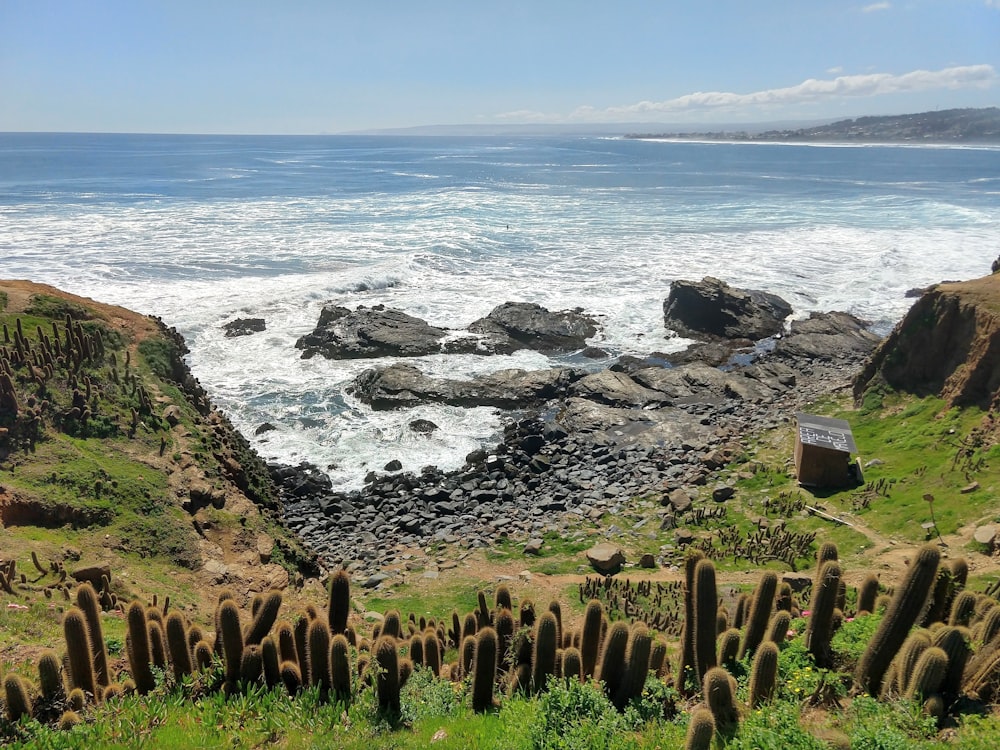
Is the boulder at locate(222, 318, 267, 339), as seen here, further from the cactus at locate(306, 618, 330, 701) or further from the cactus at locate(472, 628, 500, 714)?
the cactus at locate(472, 628, 500, 714)

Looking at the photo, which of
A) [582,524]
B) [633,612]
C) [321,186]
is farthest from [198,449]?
[321,186]

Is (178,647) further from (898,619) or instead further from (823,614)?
(898,619)

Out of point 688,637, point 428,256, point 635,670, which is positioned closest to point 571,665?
point 635,670

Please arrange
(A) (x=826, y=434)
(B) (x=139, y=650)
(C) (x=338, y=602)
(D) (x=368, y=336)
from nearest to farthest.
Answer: (B) (x=139, y=650)
(C) (x=338, y=602)
(A) (x=826, y=434)
(D) (x=368, y=336)

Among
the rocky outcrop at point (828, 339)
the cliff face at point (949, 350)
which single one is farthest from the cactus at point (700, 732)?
the rocky outcrop at point (828, 339)

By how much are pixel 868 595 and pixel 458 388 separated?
19985mm

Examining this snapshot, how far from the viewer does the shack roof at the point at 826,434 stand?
1830cm

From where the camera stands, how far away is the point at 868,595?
9.16 metres

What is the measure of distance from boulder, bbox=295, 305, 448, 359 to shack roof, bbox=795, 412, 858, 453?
17695 millimetres

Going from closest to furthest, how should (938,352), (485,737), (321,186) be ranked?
(485,737)
(938,352)
(321,186)

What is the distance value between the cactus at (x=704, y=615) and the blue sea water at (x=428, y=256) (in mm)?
15732

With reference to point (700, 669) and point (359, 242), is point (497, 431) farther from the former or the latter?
point (359, 242)

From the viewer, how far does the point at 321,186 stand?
99.2 metres

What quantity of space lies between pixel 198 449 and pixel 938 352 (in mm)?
22030
